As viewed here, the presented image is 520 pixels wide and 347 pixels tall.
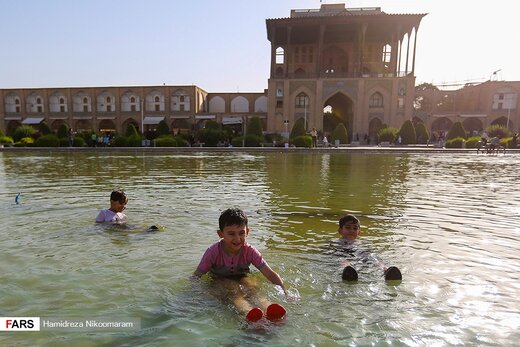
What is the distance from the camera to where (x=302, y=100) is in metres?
37.6

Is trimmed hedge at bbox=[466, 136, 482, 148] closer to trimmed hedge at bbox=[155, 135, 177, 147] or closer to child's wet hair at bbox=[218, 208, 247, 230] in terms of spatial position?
trimmed hedge at bbox=[155, 135, 177, 147]

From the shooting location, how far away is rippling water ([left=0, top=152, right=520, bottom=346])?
92.7 inches

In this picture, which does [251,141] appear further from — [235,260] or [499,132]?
[235,260]

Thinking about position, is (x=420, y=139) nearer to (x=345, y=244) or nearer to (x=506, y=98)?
(x=506, y=98)

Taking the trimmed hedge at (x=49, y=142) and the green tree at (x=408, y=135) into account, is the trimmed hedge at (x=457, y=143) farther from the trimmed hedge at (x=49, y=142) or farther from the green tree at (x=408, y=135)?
the trimmed hedge at (x=49, y=142)

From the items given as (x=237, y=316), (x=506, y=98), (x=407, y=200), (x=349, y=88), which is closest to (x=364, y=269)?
(x=237, y=316)

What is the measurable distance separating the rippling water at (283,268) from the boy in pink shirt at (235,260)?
0.12 meters

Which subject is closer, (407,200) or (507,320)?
(507,320)

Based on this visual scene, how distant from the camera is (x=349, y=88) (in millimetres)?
36438

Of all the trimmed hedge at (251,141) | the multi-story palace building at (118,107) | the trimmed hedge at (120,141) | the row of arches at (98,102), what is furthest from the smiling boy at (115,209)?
the row of arches at (98,102)

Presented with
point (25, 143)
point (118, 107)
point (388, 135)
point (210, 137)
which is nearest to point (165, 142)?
point (210, 137)

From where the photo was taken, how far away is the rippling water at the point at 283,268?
92.7 inches

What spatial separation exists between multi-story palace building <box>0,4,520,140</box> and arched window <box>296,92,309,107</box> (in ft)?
0.32

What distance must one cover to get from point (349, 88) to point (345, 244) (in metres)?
34.4
